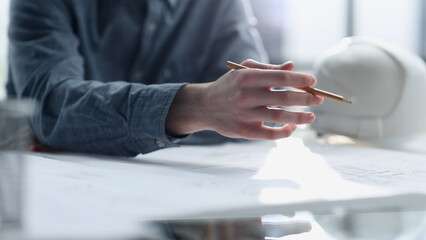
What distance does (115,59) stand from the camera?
2.61ft

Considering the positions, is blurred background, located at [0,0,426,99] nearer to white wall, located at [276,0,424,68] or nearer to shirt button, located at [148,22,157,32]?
white wall, located at [276,0,424,68]

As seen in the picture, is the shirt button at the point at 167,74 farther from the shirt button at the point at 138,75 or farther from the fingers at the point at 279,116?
the fingers at the point at 279,116

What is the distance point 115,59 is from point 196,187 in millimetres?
464

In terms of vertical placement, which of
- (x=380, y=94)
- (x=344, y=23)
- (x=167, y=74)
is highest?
(x=344, y=23)

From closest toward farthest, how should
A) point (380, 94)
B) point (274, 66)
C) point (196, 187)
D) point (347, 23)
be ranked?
point (196, 187) < point (274, 66) < point (380, 94) < point (347, 23)

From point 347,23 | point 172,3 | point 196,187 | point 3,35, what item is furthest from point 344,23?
point 196,187

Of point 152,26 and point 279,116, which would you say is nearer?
point 279,116

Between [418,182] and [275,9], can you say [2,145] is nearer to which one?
[418,182]

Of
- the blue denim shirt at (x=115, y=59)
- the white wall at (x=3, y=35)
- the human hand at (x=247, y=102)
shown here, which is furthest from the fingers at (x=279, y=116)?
the white wall at (x=3, y=35)

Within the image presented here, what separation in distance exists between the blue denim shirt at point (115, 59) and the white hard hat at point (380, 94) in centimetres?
17

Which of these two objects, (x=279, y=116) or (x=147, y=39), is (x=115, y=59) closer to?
(x=147, y=39)

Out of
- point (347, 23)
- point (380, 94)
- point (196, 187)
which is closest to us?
point (196, 187)

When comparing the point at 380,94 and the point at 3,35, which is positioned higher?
the point at 380,94

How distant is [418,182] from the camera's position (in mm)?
430
